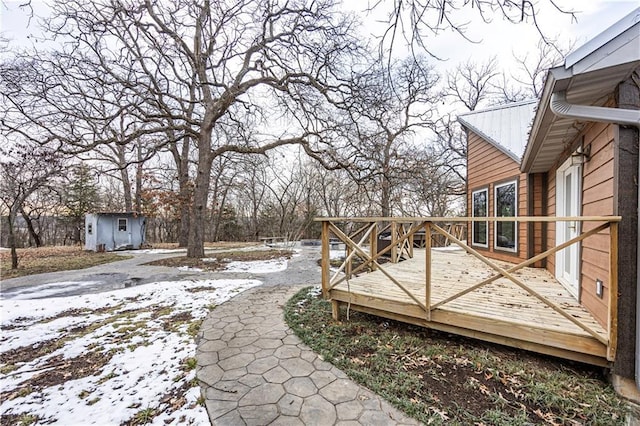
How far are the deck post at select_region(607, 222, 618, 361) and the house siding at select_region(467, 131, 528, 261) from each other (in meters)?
3.48

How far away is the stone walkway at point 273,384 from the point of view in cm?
181

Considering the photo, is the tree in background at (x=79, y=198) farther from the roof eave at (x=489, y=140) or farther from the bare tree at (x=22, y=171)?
the roof eave at (x=489, y=140)

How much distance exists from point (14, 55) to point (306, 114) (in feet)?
23.6

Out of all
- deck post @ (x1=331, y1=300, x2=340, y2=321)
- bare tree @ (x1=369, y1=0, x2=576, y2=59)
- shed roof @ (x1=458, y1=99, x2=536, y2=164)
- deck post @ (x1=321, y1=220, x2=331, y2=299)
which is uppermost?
shed roof @ (x1=458, y1=99, x2=536, y2=164)

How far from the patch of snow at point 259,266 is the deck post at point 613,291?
20.0ft

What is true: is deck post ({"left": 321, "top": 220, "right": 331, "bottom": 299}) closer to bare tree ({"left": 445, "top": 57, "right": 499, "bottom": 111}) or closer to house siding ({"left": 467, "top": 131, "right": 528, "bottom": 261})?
house siding ({"left": 467, "top": 131, "right": 528, "bottom": 261})

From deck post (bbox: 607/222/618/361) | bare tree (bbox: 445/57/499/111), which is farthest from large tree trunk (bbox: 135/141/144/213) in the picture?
bare tree (bbox: 445/57/499/111)

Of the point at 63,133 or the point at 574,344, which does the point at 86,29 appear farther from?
the point at 574,344

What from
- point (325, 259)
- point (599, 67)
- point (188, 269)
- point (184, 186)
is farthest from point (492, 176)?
point (184, 186)

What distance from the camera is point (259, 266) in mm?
7766

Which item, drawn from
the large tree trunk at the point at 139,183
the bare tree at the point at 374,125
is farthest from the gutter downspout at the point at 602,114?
the large tree trunk at the point at 139,183

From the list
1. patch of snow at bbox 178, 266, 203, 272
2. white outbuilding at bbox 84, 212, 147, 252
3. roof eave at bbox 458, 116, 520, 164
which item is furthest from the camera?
white outbuilding at bbox 84, 212, 147, 252

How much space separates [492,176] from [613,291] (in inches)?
198

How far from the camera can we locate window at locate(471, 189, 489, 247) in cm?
662
